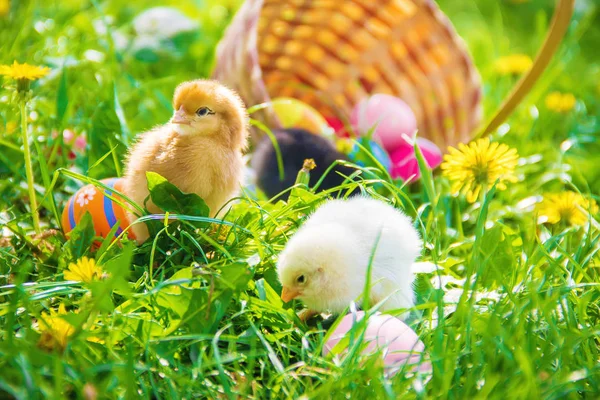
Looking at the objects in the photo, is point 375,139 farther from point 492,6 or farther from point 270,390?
point 492,6

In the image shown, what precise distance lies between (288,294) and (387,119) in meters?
1.25

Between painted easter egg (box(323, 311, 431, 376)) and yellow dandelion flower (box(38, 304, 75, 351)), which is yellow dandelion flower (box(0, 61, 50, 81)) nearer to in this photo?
yellow dandelion flower (box(38, 304, 75, 351))

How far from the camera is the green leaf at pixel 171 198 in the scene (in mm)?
1459

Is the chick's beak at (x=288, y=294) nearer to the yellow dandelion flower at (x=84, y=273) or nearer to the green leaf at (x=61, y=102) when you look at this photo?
the yellow dandelion flower at (x=84, y=273)

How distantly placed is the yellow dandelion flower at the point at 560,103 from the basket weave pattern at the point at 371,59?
0.41 metres

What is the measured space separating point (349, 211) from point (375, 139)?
1010mm

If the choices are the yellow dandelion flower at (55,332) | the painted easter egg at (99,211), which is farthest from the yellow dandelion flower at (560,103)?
the yellow dandelion flower at (55,332)

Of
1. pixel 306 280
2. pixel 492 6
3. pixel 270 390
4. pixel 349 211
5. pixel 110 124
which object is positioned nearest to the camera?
pixel 270 390

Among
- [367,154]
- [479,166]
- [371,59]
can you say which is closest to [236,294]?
[479,166]

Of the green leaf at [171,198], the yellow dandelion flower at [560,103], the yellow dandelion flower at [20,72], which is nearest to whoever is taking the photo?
the green leaf at [171,198]

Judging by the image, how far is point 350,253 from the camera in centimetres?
138

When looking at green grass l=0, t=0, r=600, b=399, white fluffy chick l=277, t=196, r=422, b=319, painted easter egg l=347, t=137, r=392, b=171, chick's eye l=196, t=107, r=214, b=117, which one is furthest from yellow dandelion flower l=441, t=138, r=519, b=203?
chick's eye l=196, t=107, r=214, b=117

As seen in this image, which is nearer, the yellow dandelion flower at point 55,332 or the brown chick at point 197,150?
the yellow dandelion flower at point 55,332

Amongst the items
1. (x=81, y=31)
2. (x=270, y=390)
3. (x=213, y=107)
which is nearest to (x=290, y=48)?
(x=81, y=31)
